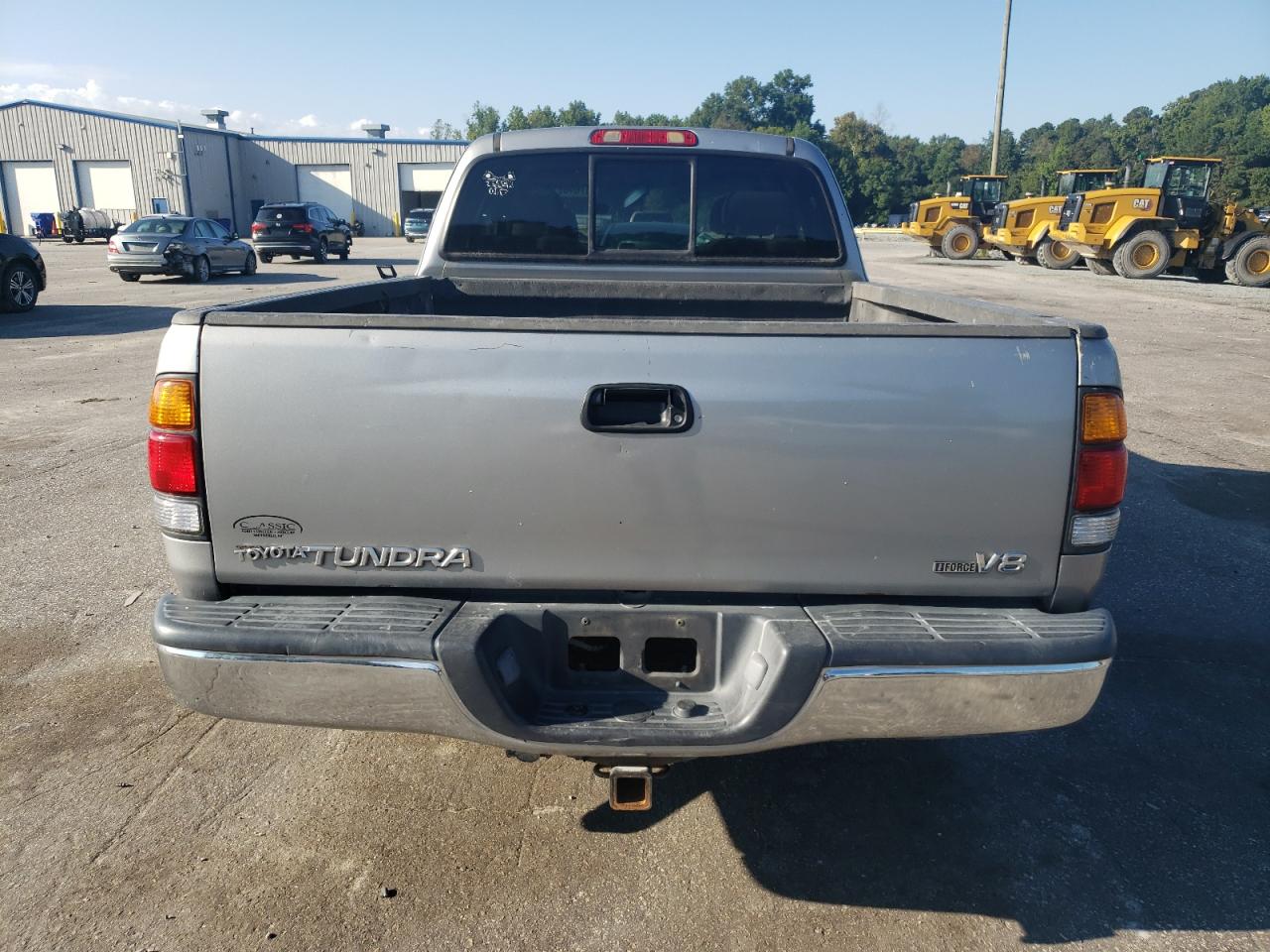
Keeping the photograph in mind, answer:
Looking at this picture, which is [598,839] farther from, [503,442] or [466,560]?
[503,442]

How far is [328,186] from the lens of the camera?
197ft

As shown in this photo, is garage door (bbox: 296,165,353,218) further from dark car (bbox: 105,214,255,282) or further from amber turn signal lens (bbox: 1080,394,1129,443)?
amber turn signal lens (bbox: 1080,394,1129,443)

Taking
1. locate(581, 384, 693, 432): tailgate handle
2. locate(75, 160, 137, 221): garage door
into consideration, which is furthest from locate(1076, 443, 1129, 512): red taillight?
locate(75, 160, 137, 221): garage door

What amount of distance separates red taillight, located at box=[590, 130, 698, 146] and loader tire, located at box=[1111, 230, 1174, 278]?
25733 mm

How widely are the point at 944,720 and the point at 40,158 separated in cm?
6219

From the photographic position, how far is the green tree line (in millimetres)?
82375

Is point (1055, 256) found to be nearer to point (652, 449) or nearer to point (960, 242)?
point (960, 242)

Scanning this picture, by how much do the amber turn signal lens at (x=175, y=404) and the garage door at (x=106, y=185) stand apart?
190 feet

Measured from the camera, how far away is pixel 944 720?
2322 millimetres

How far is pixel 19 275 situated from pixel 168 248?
237 inches

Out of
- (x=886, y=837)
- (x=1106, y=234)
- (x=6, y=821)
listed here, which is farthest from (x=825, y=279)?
(x=1106, y=234)

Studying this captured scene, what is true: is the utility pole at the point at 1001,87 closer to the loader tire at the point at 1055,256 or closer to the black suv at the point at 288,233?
the loader tire at the point at 1055,256

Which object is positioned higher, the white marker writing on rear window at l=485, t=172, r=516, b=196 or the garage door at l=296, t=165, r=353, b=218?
the garage door at l=296, t=165, r=353, b=218

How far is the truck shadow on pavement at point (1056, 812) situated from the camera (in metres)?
2.67
